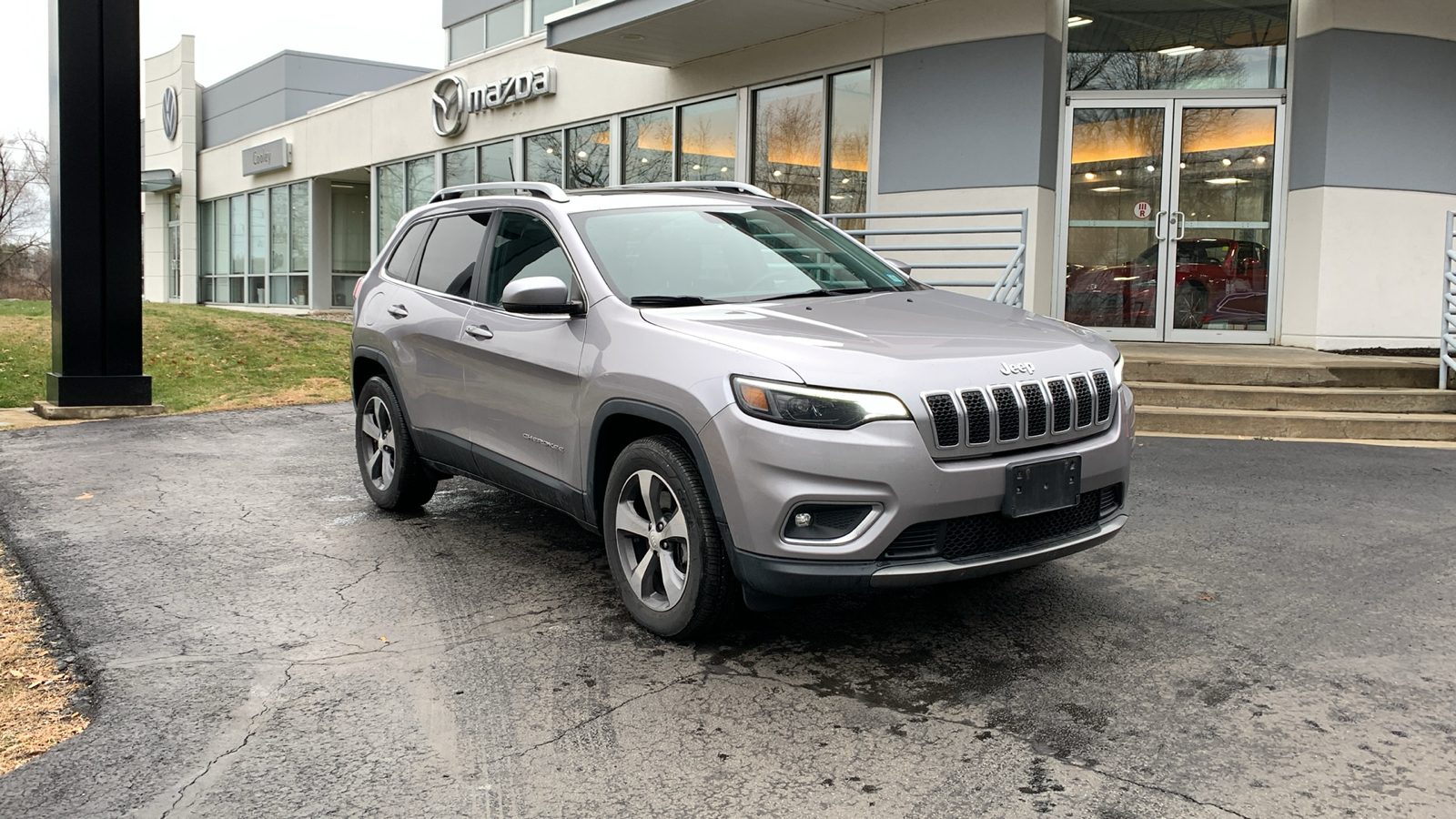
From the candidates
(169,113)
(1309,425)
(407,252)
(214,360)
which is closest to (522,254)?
(407,252)

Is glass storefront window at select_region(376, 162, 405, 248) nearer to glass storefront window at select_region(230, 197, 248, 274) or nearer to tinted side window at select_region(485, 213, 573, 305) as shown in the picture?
glass storefront window at select_region(230, 197, 248, 274)

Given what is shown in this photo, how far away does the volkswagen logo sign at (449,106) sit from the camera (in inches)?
902

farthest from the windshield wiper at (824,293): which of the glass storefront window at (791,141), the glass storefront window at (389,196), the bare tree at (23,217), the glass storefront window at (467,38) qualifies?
the bare tree at (23,217)

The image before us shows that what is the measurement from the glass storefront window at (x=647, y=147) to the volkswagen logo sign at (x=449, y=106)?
5.39 m

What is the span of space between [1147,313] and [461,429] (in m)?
10.5

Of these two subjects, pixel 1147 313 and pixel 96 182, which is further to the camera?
pixel 1147 313

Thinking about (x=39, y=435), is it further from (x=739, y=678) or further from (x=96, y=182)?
(x=739, y=678)

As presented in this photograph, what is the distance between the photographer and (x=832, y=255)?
5684 millimetres

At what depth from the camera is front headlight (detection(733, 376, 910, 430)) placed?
12.5 ft

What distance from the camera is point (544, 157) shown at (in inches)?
827

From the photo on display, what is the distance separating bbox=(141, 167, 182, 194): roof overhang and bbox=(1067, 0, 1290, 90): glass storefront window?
31.6 meters

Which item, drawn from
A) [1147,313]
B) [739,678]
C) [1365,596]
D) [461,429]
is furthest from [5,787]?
[1147,313]

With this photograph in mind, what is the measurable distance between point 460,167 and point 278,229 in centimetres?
1040

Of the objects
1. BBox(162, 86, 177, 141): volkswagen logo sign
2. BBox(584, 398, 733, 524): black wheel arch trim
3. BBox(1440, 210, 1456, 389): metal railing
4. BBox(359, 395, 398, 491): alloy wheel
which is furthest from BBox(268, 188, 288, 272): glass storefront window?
BBox(584, 398, 733, 524): black wheel arch trim
